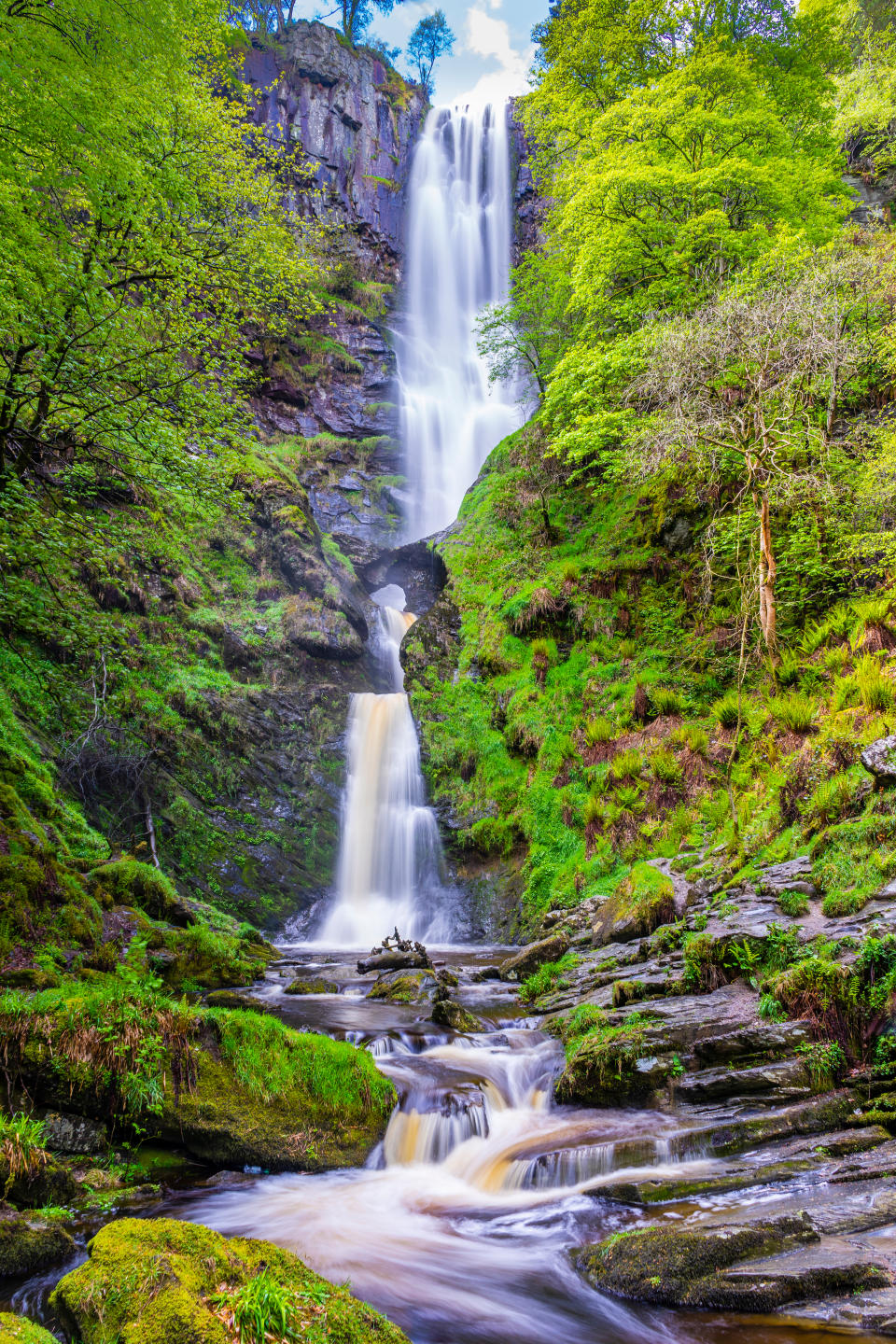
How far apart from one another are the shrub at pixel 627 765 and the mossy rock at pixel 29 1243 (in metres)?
9.76

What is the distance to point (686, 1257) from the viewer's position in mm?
3490

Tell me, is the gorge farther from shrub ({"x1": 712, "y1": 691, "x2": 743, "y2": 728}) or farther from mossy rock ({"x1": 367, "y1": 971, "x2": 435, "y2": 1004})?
shrub ({"x1": 712, "y1": 691, "x2": 743, "y2": 728})

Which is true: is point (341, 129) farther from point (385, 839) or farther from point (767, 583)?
point (767, 583)

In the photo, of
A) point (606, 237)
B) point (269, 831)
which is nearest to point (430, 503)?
point (606, 237)

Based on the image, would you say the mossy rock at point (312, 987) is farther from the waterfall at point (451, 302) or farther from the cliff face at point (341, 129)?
the cliff face at point (341, 129)

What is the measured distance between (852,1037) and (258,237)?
13.3m

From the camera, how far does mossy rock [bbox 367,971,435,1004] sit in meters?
8.95

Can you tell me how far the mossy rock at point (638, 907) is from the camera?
26.7ft

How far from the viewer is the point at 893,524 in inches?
368

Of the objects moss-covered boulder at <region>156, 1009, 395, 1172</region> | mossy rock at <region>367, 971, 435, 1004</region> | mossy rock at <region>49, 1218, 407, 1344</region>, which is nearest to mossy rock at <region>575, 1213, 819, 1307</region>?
mossy rock at <region>49, 1218, 407, 1344</region>

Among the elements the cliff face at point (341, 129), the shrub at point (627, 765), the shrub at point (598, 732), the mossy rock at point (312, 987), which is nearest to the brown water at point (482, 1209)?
the mossy rock at point (312, 987)

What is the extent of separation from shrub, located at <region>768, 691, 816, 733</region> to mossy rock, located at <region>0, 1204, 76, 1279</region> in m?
9.25

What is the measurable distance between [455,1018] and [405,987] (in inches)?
69.8

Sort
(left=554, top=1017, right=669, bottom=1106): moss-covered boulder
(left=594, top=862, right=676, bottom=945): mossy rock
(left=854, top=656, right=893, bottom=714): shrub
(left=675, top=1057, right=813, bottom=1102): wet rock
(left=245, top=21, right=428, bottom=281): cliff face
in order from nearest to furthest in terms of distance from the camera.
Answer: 1. (left=675, top=1057, right=813, bottom=1102): wet rock
2. (left=554, top=1017, right=669, bottom=1106): moss-covered boulder
3. (left=854, top=656, right=893, bottom=714): shrub
4. (left=594, top=862, right=676, bottom=945): mossy rock
5. (left=245, top=21, right=428, bottom=281): cliff face
